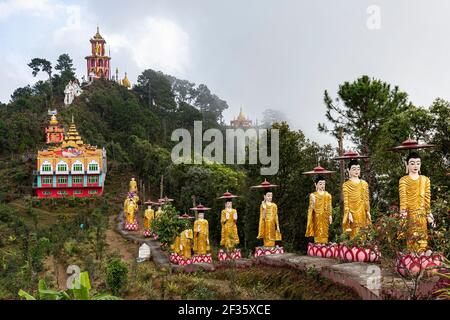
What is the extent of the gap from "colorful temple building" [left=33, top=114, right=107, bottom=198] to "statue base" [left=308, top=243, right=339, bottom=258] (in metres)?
29.7

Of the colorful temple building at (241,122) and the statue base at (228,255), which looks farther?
the colorful temple building at (241,122)

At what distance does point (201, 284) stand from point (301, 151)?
954 centimetres

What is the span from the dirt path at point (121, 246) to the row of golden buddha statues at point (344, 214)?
145 inches

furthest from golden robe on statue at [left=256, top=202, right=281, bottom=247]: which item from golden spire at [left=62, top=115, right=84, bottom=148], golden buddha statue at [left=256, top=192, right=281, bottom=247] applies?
golden spire at [left=62, top=115, right=84, bottom=148]

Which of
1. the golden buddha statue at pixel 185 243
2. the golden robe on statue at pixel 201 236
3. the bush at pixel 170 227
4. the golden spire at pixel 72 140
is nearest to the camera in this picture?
the golden robe on statue at pixel 201 236

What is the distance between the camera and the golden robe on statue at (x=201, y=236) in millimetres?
15289

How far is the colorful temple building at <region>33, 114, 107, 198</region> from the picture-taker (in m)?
38.1

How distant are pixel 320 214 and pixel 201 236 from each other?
4772mm

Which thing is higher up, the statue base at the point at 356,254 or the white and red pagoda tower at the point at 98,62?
the white and red pagoda tower at the point at 98,62

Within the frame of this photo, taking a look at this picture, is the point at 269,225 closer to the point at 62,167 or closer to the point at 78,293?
the point at 78,293

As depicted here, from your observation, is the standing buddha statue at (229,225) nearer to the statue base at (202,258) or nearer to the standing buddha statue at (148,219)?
the statue base at (202,258)

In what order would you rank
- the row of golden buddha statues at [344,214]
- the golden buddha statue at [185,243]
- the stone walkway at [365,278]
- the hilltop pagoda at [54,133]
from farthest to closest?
the hilltop pagoda at [54,133], the golden buddha statue at [185,243], the row of golden buddha statues at [344,214], the stone walkway at [365,278]

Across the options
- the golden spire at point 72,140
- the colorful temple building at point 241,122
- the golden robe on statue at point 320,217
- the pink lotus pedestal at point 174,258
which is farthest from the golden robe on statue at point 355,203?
the colorful temple building at point 241,122

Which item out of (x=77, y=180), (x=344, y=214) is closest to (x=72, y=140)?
(x=77, y=180)
